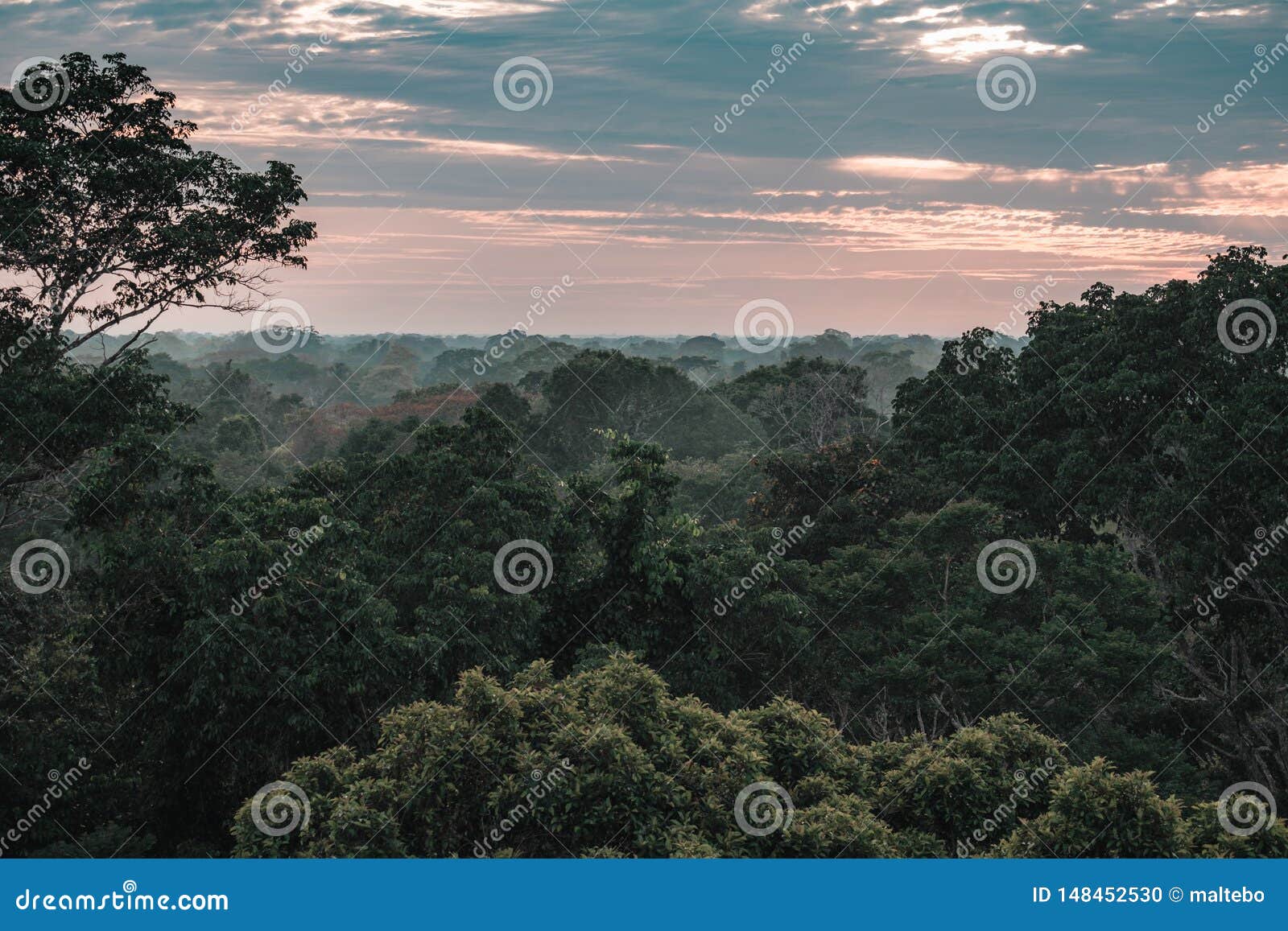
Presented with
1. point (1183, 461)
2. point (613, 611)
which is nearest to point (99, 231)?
point (613, 611)

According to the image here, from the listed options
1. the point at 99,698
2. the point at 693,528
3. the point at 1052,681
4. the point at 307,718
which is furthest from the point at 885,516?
the point at 99,698

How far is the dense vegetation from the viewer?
22.1 feet

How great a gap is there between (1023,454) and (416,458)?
10564 mm

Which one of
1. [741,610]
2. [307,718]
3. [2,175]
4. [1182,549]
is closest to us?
[307,718]

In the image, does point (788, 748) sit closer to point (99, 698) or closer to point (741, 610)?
point (741, 610)

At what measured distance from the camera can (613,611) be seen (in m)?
13.9

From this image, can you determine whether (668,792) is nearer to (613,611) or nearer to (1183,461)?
(613,611)

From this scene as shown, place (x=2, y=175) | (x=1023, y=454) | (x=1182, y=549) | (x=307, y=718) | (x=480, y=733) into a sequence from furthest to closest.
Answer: (x=1023, y=454)
(x=1182, y=549)
(x=2, y=175)
(x=307, y=718)
(x=480, y=733)

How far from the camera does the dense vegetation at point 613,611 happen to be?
6.75 meters

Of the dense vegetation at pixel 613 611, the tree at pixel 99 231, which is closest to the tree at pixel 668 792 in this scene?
the dense vegetation at pixel 613 611

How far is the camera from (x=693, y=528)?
13.6 metres

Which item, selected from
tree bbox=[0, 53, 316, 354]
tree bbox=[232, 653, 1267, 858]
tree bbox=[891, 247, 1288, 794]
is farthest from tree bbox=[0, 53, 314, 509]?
tree bbox=[891, 247, 1288, 794]

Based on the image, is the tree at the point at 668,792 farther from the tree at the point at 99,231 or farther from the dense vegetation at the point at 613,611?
the tree at the point at 99,231

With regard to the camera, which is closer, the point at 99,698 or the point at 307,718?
the point at 307,718
